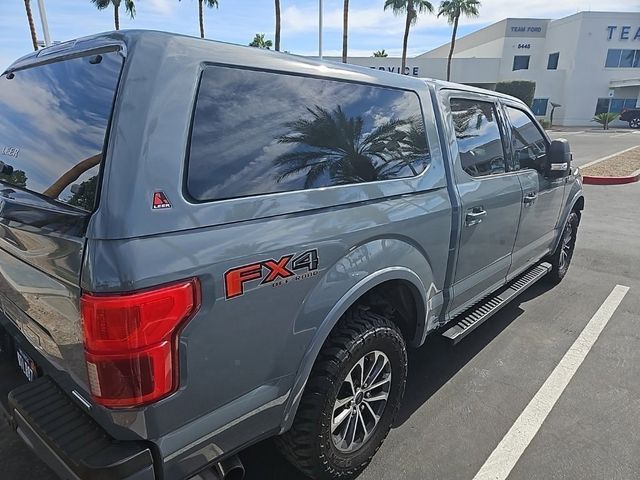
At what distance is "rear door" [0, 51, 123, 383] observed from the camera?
146 centimetres

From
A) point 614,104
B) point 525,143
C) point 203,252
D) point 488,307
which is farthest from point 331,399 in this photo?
point 614,104

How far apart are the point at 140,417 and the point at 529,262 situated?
3.61 meters

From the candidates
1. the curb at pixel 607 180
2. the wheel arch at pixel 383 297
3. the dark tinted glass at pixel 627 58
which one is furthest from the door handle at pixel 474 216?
the dark tinted glass at pixel 627 58

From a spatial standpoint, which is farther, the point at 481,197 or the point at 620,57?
the point at 620,57

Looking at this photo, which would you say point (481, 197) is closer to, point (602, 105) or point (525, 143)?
point (525, 143)

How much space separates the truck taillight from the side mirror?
3.45 m

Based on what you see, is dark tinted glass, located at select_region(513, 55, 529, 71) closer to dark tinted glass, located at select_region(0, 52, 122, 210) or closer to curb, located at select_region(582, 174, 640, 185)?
curb, located at select_region(582, 174, 640, 185)

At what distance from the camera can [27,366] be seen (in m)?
1.98

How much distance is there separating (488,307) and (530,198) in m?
0.96

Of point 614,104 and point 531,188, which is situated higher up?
point 614,104

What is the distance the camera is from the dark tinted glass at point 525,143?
3.56 meters

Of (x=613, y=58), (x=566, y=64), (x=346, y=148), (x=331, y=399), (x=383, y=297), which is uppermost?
(x=613, y=58)

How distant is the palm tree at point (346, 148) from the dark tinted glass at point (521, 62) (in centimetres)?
5144

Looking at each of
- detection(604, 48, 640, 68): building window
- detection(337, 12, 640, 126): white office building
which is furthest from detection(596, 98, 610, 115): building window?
detection(604, 48, 640, 68): building window
